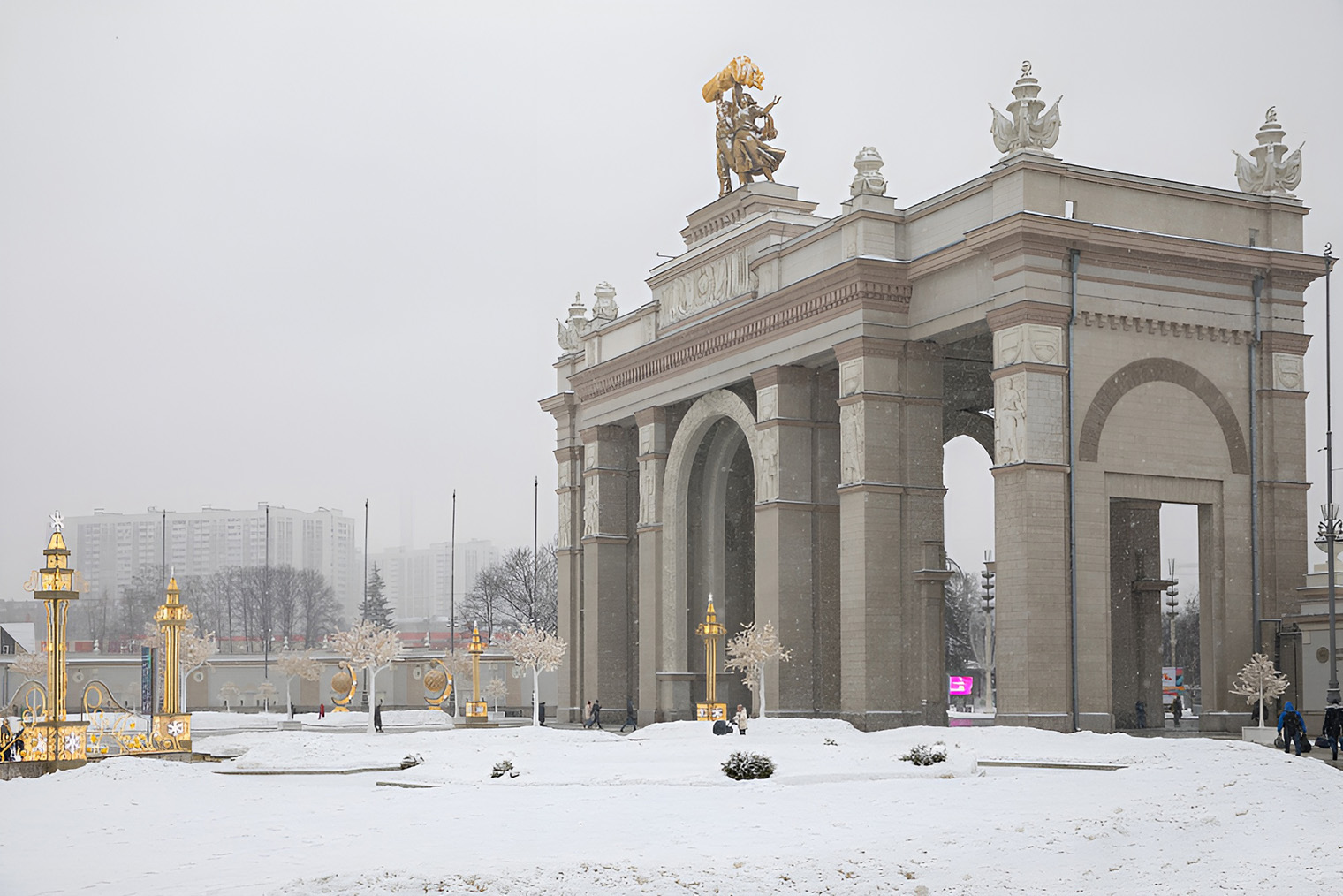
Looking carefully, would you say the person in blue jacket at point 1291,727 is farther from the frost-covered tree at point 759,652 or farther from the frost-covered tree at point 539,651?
the frost-covered tree at point 539,651

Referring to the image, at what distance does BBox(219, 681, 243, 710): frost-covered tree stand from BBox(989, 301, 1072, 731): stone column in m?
59.1

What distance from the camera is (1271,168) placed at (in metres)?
39.5

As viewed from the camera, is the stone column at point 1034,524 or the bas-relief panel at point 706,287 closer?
the stone column at point 1034,524

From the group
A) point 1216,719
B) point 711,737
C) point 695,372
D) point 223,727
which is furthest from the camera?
point 223,727

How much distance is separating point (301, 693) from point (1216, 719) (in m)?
60.0

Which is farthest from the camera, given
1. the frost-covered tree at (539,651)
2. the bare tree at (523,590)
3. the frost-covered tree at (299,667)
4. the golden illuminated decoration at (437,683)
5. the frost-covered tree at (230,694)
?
the bare tree at (523,590)

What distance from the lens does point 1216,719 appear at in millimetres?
36719

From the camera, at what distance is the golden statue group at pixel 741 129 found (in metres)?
49.6

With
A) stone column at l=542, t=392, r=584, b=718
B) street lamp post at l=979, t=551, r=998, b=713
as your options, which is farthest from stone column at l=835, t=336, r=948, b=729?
stone column at l=542, t=392, r=584, b=718

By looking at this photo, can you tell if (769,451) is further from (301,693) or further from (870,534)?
(301,693)

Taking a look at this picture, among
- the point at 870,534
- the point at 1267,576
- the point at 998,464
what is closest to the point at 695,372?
the point at 870,534

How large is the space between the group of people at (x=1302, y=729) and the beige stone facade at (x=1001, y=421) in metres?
6.13

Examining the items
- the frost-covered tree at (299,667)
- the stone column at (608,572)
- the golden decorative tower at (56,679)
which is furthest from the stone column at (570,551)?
the golden decorative tower at (56,679)

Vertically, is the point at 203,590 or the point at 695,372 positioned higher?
the point at 695,372
